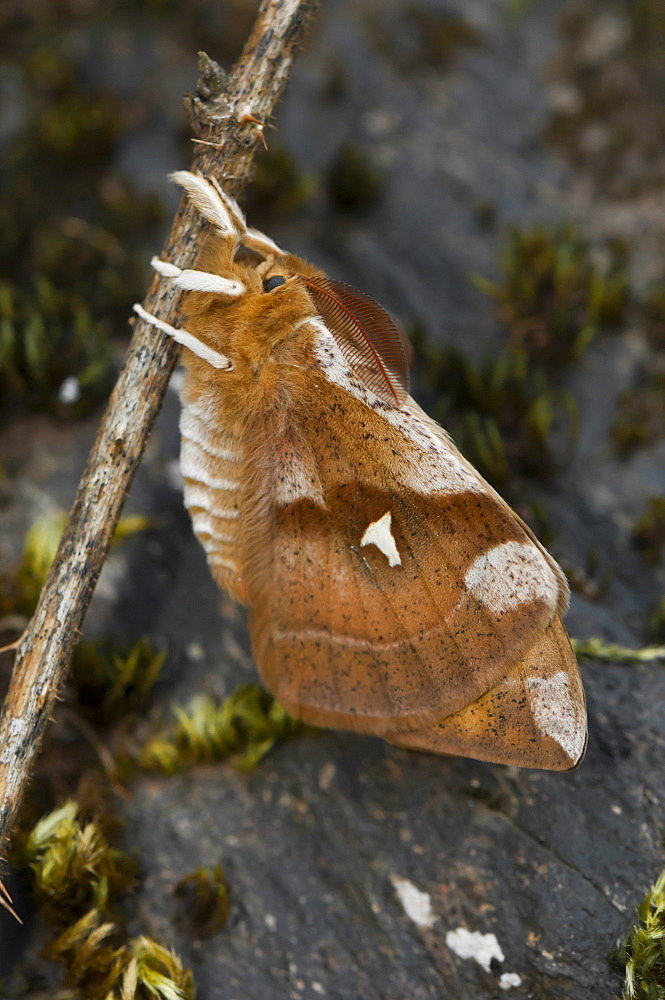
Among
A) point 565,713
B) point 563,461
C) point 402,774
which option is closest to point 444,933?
point 402,774

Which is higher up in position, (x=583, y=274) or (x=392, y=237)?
(x=583, y=274)

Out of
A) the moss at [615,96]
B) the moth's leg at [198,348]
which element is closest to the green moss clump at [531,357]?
the moss at [615,96]

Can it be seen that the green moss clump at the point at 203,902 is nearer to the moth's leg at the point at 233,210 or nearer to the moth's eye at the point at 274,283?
the moth's eye at the point at 274,283

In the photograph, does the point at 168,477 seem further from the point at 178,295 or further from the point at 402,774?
the point at 402,774

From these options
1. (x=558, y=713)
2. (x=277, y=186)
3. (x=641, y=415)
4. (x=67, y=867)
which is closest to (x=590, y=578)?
(x=641, y=415)

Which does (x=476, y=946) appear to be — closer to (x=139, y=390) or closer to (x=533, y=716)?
(x=533, y=716)

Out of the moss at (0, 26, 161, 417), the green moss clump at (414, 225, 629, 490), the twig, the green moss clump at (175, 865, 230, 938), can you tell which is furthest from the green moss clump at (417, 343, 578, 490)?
the green moss clump at (175, 865, 230, 938)
